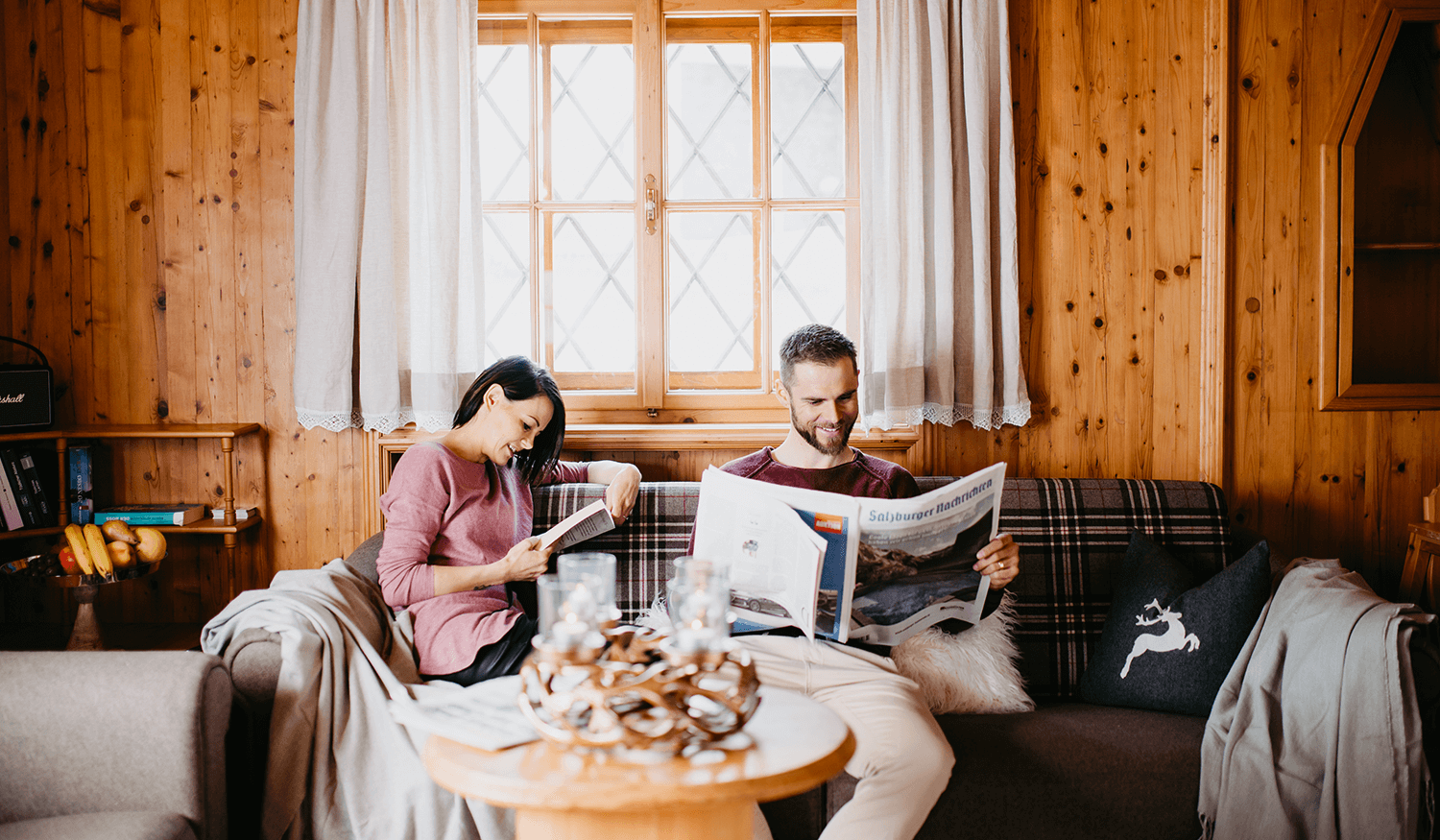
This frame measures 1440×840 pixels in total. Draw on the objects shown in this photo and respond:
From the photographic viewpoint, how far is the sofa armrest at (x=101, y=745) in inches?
48.9

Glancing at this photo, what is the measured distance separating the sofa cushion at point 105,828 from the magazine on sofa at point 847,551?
2.90ft

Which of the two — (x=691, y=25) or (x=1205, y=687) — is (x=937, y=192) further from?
(x=1205, y=687)

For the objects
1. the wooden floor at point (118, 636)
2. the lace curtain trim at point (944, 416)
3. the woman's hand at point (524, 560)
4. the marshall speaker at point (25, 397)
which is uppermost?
the marshall speaker at point (25, 397)

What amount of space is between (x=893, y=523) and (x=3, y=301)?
241 centimetres

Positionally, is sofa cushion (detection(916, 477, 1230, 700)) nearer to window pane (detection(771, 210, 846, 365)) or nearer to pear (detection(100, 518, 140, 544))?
window pane (detection(771, 210, 846, 365))

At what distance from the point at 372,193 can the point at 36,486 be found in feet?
3.62

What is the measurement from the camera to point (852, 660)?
159 cm

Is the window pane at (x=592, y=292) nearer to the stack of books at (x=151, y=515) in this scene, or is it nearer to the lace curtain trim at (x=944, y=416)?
the lace curtain trim at (x=944, y=416)

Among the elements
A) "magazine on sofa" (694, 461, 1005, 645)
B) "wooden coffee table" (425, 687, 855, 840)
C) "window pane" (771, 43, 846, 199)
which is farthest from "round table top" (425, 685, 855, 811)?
"window pane" (771, 43, 846, 199)

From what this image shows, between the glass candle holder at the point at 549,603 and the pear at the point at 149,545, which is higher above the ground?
the glass candle holder at the point at 549,603

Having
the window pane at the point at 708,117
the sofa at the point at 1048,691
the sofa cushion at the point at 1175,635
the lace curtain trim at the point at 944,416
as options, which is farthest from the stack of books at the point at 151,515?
the sofa cushion at the point at 1175,635

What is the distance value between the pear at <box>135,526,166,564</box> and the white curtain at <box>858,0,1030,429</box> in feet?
5.51

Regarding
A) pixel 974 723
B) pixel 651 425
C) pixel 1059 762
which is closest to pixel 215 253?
pixel 651 425

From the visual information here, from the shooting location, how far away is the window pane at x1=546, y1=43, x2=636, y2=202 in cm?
234
